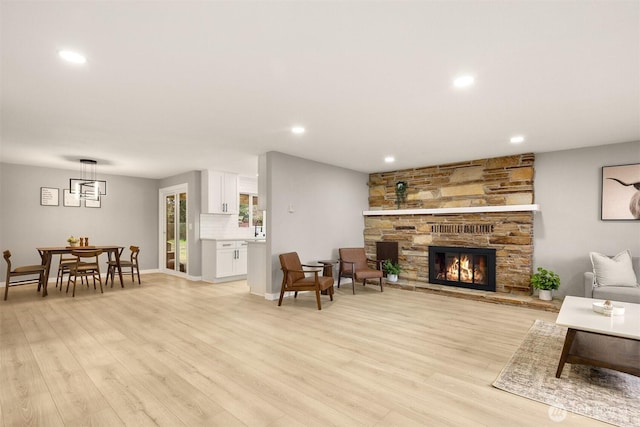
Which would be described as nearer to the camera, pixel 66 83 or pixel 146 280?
pixel 66 83

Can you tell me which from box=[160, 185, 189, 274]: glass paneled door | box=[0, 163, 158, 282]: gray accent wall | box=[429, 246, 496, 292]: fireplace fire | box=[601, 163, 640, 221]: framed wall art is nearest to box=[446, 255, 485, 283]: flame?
box=[429, 246, 496, 292]: fireplace fire

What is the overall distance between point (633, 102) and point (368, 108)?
2600 mm

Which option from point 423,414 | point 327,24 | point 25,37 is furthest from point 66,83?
point 423,414

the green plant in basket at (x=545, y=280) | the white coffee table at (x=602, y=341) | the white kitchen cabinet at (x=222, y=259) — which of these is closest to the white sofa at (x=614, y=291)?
the green plant in basket at (x=545, y=280)

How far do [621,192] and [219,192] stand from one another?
7.23 m

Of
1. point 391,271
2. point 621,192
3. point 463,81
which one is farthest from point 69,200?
point 621,192

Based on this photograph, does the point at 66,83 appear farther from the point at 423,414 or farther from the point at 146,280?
the point at 146,280

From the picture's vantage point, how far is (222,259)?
6820 mm

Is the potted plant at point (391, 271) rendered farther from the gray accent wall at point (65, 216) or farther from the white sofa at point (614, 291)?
the gray accent wall at point (65, 216)

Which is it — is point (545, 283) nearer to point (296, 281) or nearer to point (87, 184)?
point (296, 281)

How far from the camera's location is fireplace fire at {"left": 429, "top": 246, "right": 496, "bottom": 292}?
5.49 m

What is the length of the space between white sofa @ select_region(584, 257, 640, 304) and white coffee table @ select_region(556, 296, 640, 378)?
1102mm

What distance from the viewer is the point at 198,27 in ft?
6.37

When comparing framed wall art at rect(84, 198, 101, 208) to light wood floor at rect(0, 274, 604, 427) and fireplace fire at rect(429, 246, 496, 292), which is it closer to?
light wood floor at rect(0, 274, 604, 427)
